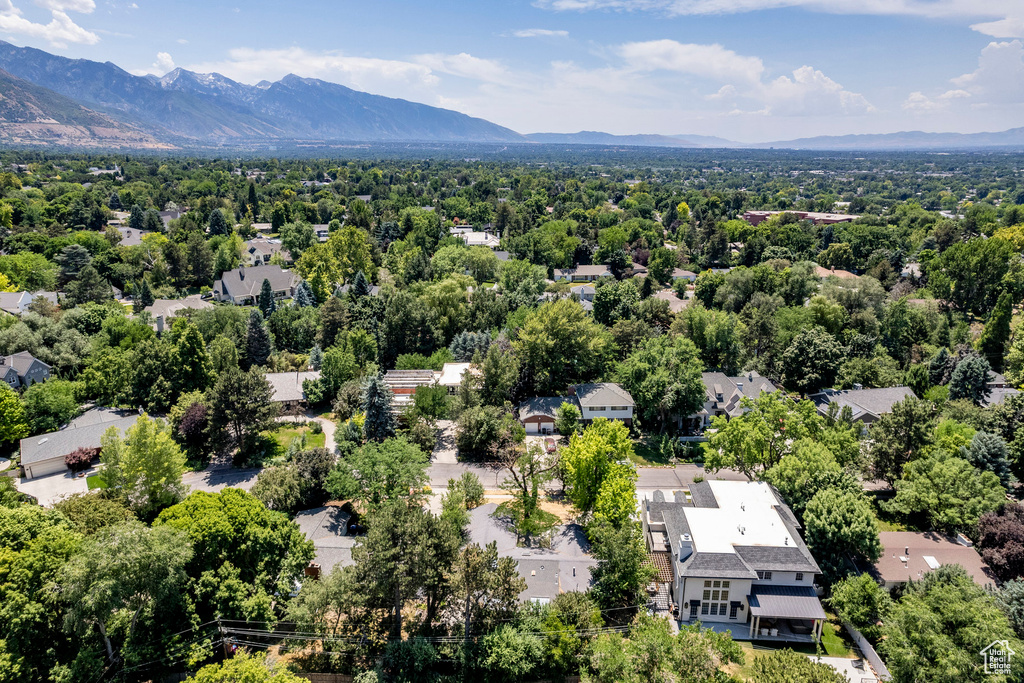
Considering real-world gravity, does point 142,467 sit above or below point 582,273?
below

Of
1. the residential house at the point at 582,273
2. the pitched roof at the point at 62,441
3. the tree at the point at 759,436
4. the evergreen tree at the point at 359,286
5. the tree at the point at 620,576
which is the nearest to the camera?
the tree at the point at 620,576

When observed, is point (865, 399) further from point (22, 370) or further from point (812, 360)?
point (22, 370)

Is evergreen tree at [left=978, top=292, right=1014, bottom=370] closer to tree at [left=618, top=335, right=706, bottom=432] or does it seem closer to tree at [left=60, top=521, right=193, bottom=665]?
tree at [left=618, top=335, right=706, bottom=432]

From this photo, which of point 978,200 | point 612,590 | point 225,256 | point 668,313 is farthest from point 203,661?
point 978,200

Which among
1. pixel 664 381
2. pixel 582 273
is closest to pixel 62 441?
pixel 664 381

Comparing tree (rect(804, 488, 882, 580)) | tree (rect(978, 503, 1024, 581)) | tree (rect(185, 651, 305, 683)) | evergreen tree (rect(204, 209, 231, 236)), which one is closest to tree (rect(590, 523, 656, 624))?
tree (rect(804, 488, 882, 580))

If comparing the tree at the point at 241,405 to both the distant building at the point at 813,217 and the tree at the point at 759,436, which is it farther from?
the distant building at the point at 813,217

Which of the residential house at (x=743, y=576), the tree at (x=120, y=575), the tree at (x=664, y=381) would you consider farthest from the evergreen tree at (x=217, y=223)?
the residential house at (x=743, y=576)
